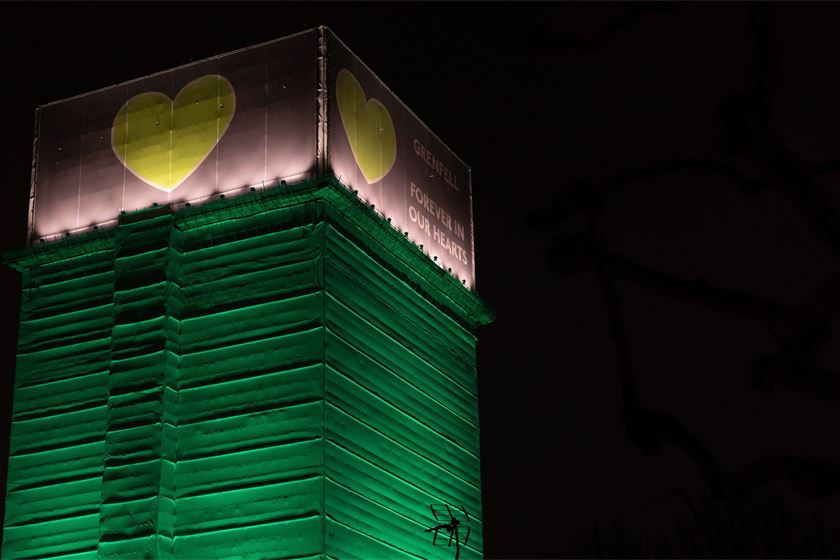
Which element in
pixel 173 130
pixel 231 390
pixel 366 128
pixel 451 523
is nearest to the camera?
pixel 231 390

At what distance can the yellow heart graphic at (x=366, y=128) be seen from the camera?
36688 millimetres

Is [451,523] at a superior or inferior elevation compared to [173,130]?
inferior

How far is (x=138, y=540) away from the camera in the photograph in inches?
1270

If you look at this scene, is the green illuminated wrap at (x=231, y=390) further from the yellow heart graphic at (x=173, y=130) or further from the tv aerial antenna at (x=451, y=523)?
the yellow heart graphic at (x=173, y=130)

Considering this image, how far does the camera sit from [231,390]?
33.3 m

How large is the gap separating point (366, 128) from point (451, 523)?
12052mm

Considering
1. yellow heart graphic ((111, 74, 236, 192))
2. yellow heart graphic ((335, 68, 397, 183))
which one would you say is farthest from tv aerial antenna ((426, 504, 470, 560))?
yellow heart graphic ((111, 74, 236, 192))

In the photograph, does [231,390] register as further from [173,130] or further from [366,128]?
[366,128]

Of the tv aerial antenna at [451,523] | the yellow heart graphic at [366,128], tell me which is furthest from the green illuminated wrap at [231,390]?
the yellow heart graphic at [366,128]

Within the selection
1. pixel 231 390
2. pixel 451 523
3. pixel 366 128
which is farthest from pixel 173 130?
pixel 451 523

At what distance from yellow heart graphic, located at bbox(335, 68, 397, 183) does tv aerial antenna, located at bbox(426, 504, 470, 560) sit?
10119 mm

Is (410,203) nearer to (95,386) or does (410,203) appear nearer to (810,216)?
(95,386)

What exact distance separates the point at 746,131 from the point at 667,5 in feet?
2.47

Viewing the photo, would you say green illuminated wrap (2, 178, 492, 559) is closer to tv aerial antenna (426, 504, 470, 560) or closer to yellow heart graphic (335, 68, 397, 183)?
tv aerial antenna (426, 504, 470, 560)
